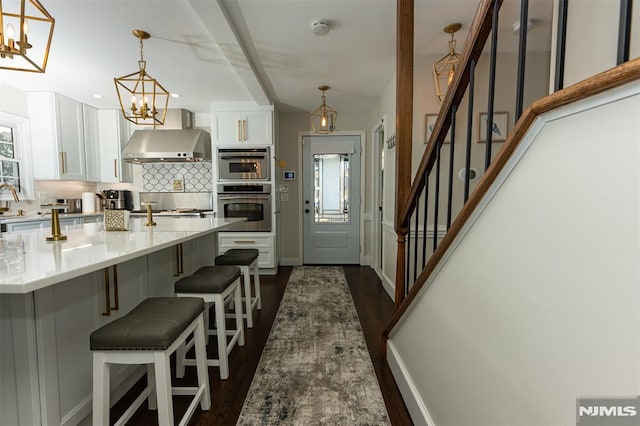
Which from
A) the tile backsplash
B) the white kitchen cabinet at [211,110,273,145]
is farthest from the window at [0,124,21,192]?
the white kitchen cabinet at [211,110,273,145]

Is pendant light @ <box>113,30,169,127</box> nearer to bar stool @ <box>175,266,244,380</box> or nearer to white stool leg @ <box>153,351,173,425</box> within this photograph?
bar stool @ <box>175,266,244,380</box>

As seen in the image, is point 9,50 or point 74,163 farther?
point 74,163

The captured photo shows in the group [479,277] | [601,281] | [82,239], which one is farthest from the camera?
[82,239]

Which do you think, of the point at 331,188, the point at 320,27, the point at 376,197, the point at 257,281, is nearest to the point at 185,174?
the point at 331,188

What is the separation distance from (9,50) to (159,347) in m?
1.50

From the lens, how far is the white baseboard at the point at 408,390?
1372 millimetres

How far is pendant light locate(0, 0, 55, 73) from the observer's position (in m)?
1.30

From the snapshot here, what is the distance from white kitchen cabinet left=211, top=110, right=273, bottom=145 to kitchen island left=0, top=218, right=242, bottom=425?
9.15 feet

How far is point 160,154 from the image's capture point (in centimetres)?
418

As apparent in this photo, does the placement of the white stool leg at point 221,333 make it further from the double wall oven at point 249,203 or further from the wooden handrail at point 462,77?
the double wall oven at point 249,203

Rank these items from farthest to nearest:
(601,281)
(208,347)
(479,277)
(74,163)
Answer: (74,163)
(208,347)
(479,277)
(601,281)

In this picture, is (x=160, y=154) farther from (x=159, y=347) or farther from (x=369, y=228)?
(x=159, y=347)

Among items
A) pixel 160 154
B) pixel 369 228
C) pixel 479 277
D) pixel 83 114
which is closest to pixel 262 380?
pixel 479 277

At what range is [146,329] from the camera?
1163 millimetres
